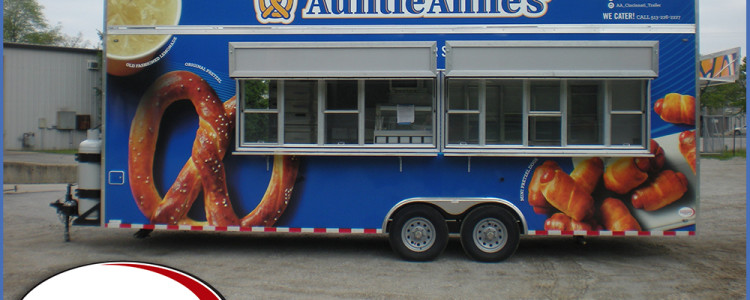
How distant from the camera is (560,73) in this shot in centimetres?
745

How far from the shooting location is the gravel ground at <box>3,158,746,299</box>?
6566mm

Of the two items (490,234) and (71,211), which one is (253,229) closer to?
(71,211)

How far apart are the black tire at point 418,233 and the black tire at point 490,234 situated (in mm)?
299

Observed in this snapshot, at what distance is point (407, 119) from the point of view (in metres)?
7.79

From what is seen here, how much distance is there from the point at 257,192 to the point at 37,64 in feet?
84.7

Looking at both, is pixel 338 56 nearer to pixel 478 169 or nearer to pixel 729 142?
pixel 478 169

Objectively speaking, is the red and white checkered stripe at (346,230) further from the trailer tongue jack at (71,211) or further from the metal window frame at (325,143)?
the metal window frame at (325,143)

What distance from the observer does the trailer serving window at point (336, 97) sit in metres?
7.59

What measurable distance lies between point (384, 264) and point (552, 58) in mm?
3231

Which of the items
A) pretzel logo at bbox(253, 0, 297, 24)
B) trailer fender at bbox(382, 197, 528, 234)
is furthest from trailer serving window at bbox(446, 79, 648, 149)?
pretzel logo at bbox(253, 0, 297, 24)

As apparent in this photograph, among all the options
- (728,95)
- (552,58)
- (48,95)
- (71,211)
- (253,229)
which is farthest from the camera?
(728,95)

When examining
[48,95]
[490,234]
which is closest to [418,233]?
[490,234]

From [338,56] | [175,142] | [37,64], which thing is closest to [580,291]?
[338,56]

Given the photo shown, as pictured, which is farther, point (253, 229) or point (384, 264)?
point (253, 229)
